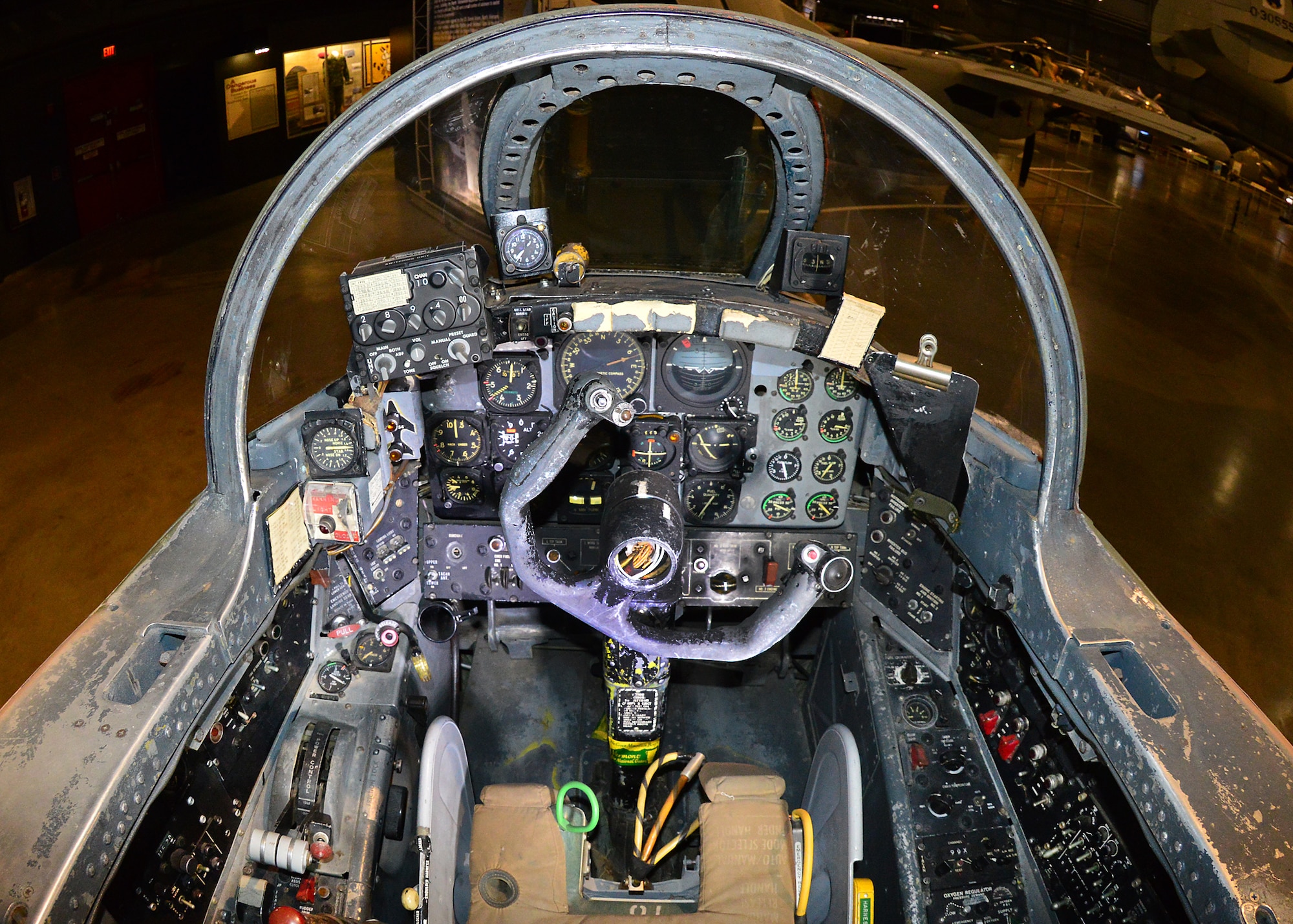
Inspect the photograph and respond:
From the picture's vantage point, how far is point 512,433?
3367 mm

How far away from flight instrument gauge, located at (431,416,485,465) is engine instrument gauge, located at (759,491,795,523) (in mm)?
1063

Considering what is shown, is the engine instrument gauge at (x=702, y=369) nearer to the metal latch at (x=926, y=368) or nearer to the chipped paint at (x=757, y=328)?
the chipped paint at (x=757, y=328)

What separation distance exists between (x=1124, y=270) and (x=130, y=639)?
752 centimetres

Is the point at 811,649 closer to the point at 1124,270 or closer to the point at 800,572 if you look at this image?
the point at 800,572

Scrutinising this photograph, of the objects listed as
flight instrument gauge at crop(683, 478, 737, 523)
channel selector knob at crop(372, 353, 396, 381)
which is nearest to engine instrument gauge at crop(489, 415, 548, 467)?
flight instrument gauge at crop(683, 478, 737, 523)

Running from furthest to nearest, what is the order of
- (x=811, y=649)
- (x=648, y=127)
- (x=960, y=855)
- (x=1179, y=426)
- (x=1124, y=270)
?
(x=1124, y=270)
(x=648, y=127)
(x=1179, y=426)
(x=811, y=649)
(x=960, y=855)

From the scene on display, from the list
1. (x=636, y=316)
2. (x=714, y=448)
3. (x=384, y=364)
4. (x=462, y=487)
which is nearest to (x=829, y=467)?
(x=714, y=448)

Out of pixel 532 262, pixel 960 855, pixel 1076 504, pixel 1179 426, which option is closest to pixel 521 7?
pixel 532 262

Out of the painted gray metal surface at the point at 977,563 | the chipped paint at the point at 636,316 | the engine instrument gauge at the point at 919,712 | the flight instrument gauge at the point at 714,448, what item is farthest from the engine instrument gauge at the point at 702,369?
the engine instrument gauge at the point at 919,712

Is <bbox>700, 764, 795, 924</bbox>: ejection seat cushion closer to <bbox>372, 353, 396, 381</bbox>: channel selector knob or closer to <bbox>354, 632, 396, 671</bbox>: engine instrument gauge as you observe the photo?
<bbox>354, 632, 396, 671</bbox>: engine instrument gauge

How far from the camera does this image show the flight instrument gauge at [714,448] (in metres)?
3.38

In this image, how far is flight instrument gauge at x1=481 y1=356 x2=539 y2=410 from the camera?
3.26 meters

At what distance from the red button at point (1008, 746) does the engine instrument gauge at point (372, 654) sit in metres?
1.92

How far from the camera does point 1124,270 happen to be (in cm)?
749
